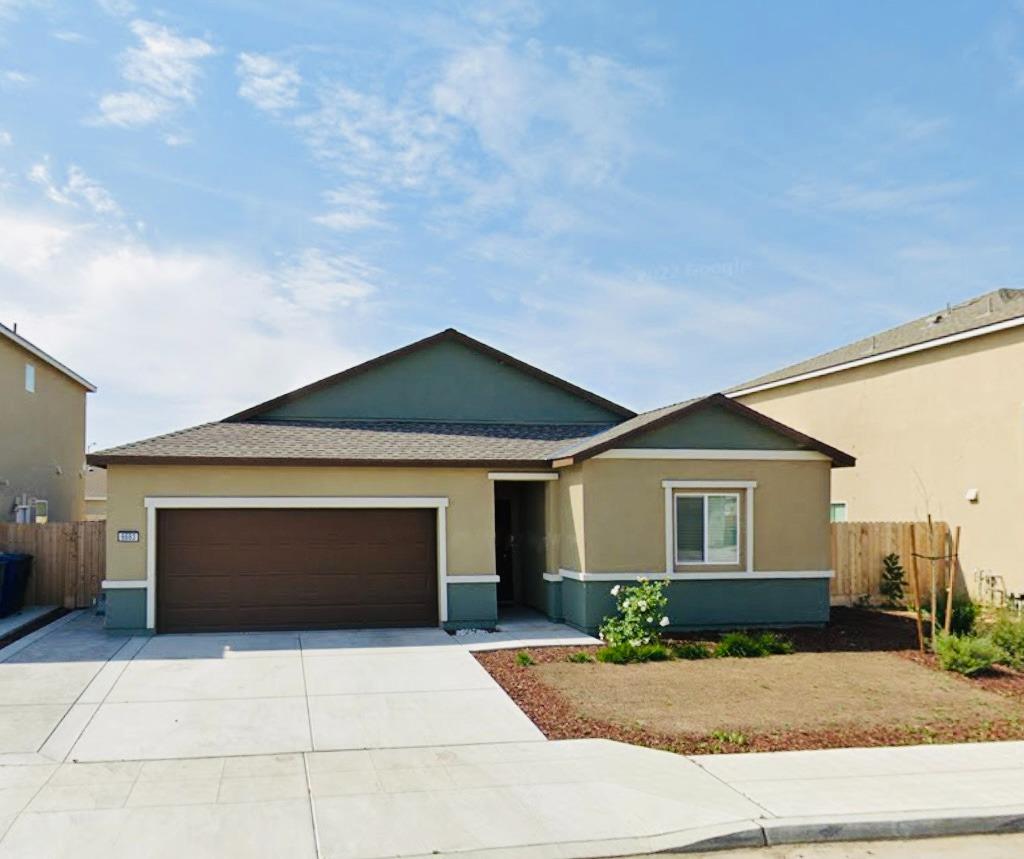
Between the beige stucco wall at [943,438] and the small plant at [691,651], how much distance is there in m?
7.50

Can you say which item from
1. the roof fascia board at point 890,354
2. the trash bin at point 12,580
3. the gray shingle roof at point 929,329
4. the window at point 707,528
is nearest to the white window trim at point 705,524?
the window at point 707,528

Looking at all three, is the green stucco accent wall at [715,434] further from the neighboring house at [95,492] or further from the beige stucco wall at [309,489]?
the neighboring house at [95,492]

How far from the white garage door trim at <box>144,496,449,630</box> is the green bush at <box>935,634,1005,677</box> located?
7.39 meters

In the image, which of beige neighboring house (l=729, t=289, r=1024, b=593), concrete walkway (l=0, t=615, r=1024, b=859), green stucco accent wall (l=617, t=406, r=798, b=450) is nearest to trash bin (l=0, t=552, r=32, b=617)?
concrete walkway (l=0, t=615, r=1024, b=859)

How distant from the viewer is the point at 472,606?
15.4 metres

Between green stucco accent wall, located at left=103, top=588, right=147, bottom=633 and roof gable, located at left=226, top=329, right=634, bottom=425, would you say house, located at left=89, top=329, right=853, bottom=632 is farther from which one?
roof gable, located at left=226, top=329, right=634, bottom=425

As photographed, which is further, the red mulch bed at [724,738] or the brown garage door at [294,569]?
the brown garage door at [294,569]

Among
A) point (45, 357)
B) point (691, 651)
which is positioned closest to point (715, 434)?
point (691, 651)

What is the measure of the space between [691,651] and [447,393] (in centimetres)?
785

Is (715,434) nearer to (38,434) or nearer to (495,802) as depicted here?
(495,802)

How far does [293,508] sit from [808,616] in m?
8.51

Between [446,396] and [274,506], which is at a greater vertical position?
[446,396]

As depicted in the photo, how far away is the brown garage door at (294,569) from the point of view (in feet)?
48.2

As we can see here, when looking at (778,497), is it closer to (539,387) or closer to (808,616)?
(808,616)
